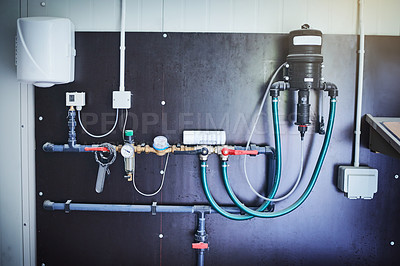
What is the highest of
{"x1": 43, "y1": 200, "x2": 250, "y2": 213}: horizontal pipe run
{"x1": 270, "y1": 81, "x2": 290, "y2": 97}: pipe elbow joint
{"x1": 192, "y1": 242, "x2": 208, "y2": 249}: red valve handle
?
{"x1": 270, "y1": 81, "x2": 290, "y2": 97}: pipe elbow joint

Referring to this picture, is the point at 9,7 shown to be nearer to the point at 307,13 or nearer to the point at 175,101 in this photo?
the point at 175,101

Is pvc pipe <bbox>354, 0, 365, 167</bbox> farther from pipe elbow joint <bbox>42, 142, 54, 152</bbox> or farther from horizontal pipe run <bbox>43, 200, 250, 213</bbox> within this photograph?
pipe elbow joint <bbox>42, 142, 54, 152</bbox>

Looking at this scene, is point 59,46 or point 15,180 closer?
point 59,46

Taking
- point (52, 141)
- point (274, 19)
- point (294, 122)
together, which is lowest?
point (52, 141)

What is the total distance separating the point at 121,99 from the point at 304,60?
89 cm

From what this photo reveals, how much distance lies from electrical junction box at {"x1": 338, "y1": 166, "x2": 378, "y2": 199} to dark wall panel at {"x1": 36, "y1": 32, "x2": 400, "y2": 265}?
86mm

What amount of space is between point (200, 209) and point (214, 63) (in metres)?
0.74

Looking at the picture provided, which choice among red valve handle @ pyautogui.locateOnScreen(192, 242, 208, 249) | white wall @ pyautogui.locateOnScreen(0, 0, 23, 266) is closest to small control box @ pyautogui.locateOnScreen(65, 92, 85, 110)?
white wall @ pyautogui.locateOnScreen(0, 0, 23, 266)

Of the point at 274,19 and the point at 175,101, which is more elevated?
the point at 274,19

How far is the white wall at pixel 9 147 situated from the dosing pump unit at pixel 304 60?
1.39 metres

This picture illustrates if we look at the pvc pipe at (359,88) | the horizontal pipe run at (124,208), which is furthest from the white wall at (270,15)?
the horizontal pipe run at (124,208)

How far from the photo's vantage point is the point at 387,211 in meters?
1.68

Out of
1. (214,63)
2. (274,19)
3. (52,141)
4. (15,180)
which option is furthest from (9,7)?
(274,19)

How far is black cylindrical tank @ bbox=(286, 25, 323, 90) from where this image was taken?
148cm
